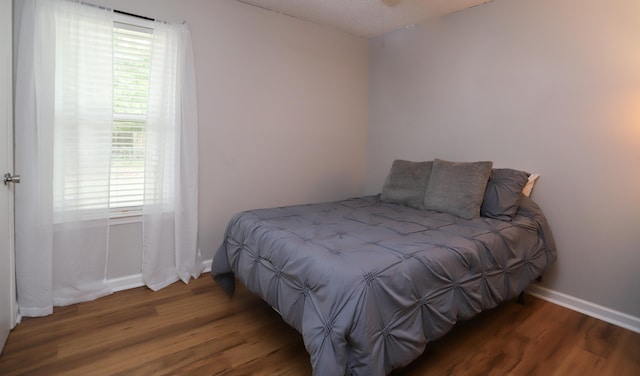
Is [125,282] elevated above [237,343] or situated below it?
above

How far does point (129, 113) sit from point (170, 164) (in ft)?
1.54

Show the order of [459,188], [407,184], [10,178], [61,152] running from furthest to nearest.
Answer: [407,184], [459,188], [61,152], [10,178]

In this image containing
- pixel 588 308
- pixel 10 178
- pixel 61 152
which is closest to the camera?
pixel 10 178

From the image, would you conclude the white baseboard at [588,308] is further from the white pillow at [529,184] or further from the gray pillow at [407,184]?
the gray pillow at [407,184]

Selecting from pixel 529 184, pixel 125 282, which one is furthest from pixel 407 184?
pixel 125 282

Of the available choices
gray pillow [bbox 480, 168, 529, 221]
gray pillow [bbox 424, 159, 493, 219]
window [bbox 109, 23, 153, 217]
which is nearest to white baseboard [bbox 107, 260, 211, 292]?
window [bbox 109, 23, 153, 217]

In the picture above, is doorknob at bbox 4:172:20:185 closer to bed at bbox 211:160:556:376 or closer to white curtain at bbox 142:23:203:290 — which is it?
white curtain at bbox 142:23:203:290

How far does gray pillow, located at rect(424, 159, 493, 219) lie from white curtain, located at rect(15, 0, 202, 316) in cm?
201

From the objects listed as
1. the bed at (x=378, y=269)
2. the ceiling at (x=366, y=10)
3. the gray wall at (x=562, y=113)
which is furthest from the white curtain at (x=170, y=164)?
the gray wall at (x=562, y=113)

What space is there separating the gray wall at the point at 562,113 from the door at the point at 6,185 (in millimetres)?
3225

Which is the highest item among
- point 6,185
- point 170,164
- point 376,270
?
point 170,164

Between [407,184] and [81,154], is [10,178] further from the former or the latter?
[407,184]

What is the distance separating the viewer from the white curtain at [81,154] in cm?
204

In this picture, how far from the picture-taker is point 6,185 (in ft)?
6.07
